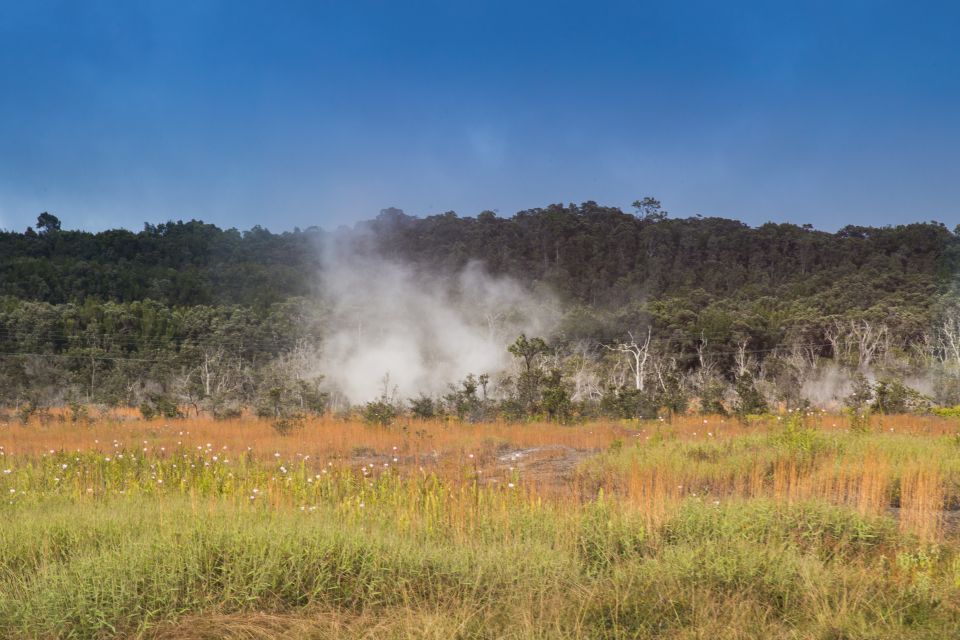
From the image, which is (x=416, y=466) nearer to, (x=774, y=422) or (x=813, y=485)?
(x=813, y=485)

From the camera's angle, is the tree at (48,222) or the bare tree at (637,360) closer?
the bare tree at (637,360)

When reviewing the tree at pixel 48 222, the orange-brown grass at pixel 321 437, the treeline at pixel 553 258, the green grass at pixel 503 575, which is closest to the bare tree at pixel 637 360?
the orange-brown grass at pixel 321 437

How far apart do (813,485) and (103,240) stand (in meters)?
77.0

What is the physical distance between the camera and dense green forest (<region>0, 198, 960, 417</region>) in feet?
90.3

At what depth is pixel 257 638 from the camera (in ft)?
12.2

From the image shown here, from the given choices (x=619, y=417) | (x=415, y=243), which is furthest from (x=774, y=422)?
(x=415, y=243)

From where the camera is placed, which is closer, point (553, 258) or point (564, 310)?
point (564, 310)

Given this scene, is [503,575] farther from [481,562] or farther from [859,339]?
[859,339]

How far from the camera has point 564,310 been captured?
1965 inches

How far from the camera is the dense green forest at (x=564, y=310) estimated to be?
2753 centimetres

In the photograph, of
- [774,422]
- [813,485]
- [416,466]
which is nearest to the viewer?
[813,485]

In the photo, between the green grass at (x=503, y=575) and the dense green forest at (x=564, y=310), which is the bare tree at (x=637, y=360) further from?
the green grass at (x=503, y=575)

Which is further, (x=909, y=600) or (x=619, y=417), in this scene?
(x=619, y=417)

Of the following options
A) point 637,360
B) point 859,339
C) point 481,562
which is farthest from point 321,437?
point 859,339
